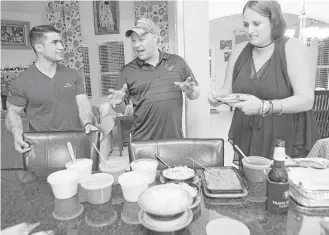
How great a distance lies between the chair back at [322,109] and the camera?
10.9 feet

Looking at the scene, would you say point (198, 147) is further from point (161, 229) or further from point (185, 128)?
point (185, 128)

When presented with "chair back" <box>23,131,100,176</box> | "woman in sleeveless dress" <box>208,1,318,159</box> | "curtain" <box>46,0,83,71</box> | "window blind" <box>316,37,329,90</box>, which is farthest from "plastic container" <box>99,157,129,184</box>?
"window blind" <box>316,37,329,90</box>

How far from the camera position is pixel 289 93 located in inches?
62.4

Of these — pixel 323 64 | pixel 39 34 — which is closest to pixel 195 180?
pixel 39 34

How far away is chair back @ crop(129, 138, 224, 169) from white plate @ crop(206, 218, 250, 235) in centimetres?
73

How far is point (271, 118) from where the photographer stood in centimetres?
163

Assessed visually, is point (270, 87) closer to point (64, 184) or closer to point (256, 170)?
point (256, 170)

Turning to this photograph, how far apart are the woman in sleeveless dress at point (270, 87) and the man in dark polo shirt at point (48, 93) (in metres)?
1.33

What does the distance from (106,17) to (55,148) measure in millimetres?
3960

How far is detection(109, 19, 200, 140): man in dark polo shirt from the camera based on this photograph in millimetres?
2141

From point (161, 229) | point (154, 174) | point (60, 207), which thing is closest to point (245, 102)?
point (154, 174)

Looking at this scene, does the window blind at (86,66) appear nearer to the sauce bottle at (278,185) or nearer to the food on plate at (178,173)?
the food on plate at (178,173)

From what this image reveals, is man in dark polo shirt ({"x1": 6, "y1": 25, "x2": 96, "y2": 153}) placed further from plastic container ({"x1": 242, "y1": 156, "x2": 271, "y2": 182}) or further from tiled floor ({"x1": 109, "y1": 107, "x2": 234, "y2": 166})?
tiled floor ({"x1": 109, "y1": 107, "x2": 234, "y2": 166})

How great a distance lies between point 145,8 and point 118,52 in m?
0.99
